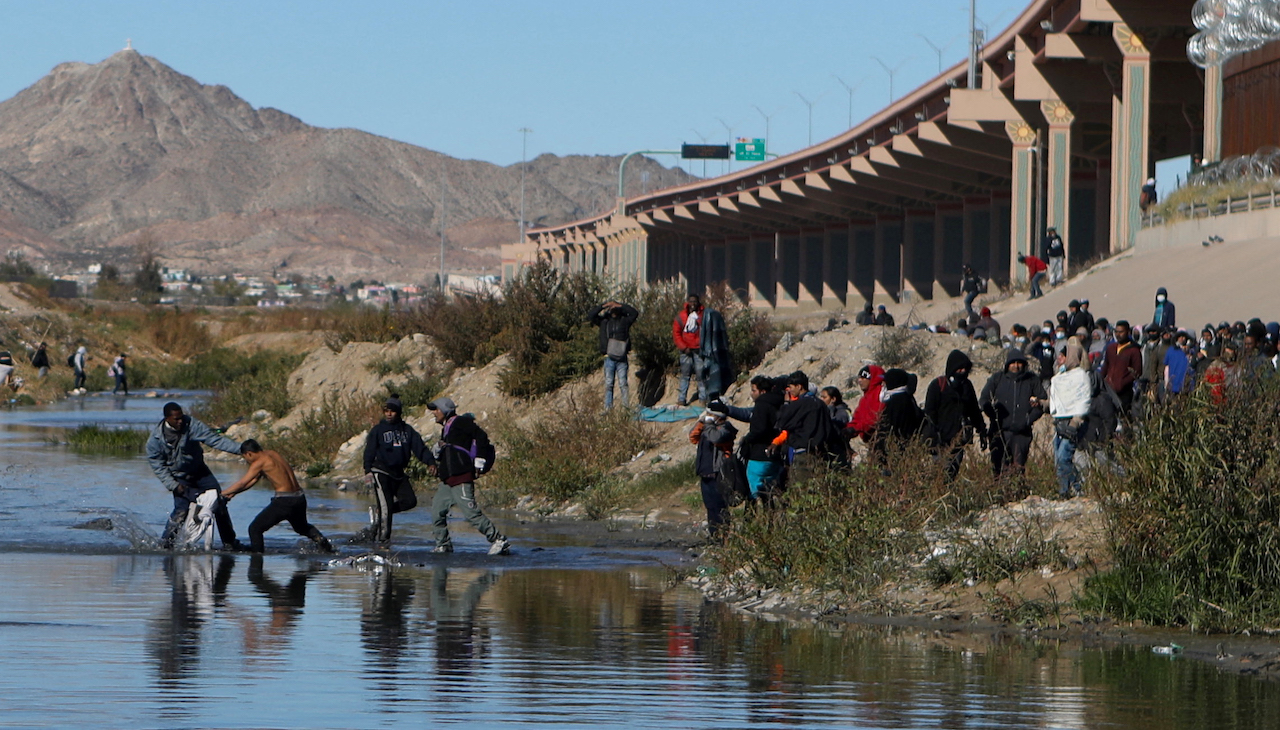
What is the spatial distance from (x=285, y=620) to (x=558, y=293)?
19.5 meters

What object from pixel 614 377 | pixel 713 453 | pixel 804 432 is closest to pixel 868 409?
pixel 713 453

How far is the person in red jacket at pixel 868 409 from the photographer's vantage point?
15.7 m

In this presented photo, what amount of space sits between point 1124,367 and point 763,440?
470 cm

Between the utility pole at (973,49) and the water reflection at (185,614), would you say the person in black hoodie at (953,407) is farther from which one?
the utility pole at (973,49)

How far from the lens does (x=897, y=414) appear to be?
15.1m

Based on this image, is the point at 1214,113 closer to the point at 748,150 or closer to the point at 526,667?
the point at 526,667

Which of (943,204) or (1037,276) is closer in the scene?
(1037,276)

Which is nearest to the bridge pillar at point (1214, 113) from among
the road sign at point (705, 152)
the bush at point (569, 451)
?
the bush at point (569, 451)

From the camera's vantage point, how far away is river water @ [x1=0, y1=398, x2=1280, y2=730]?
29.2ft

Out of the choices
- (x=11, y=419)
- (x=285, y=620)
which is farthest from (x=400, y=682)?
(x=11, y=419)

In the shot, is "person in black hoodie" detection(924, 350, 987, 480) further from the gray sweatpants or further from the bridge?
the bridge

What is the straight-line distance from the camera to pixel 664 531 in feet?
65.5

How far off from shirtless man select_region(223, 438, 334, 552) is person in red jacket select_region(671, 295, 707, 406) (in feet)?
27.8

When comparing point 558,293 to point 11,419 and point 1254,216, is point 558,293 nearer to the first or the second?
point 1254,216
